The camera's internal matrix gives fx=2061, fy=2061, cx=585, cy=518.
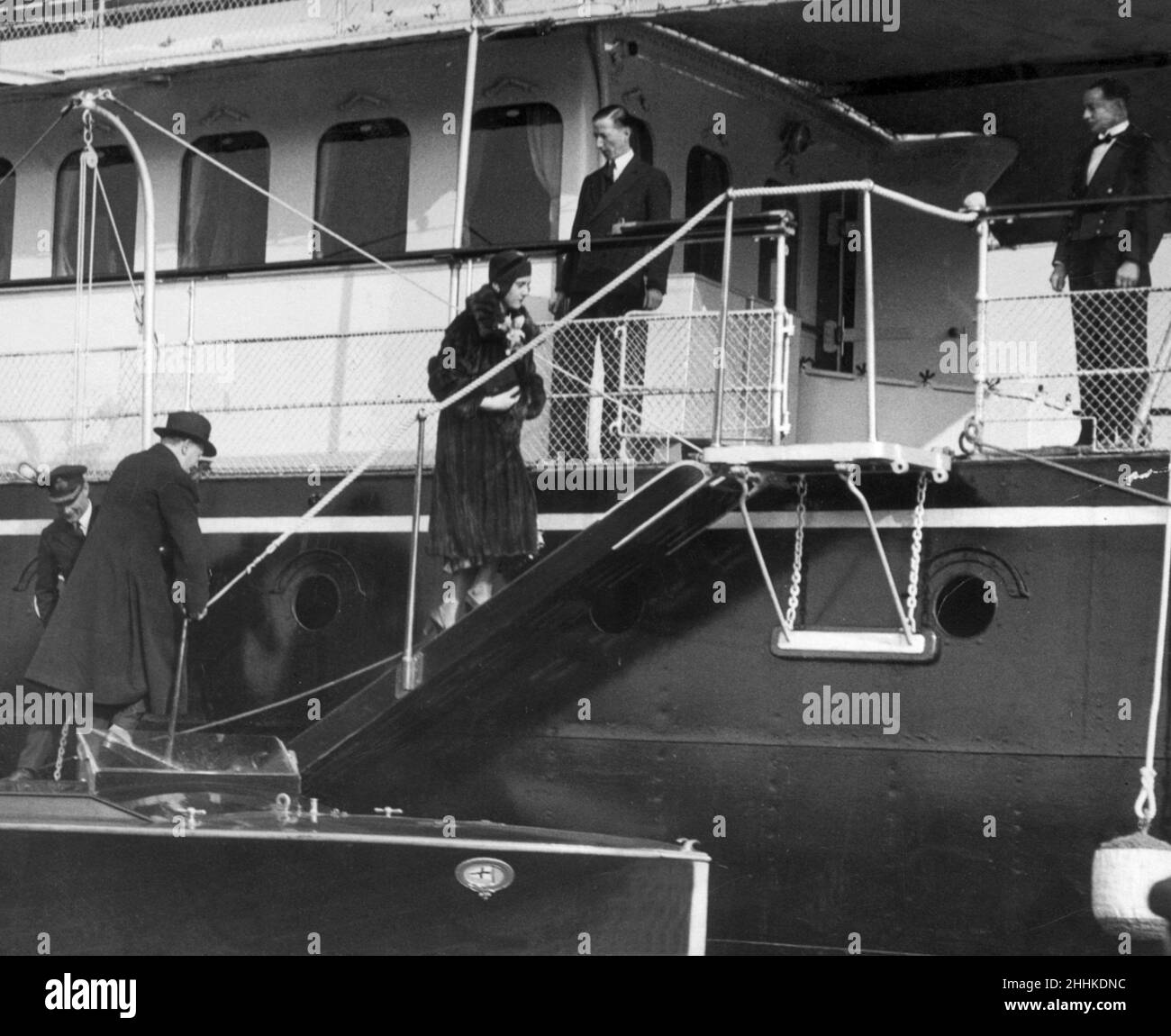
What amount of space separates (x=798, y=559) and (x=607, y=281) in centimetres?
175

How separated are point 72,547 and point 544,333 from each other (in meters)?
3.21

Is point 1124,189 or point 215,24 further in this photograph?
point 215,24

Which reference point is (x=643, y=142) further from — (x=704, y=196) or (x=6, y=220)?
(x=6, y=220)

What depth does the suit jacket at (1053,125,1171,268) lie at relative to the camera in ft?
31.3

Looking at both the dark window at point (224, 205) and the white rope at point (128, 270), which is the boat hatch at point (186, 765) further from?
the dark window at point (224, 205)

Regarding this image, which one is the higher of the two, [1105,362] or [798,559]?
[1105,362]

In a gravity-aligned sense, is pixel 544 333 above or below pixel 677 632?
above

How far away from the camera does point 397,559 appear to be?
10.6 m

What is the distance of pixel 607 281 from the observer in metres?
10.2

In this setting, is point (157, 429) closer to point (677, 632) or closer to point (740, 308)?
point (677, 632)

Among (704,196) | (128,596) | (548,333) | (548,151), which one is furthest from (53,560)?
(704,196)
